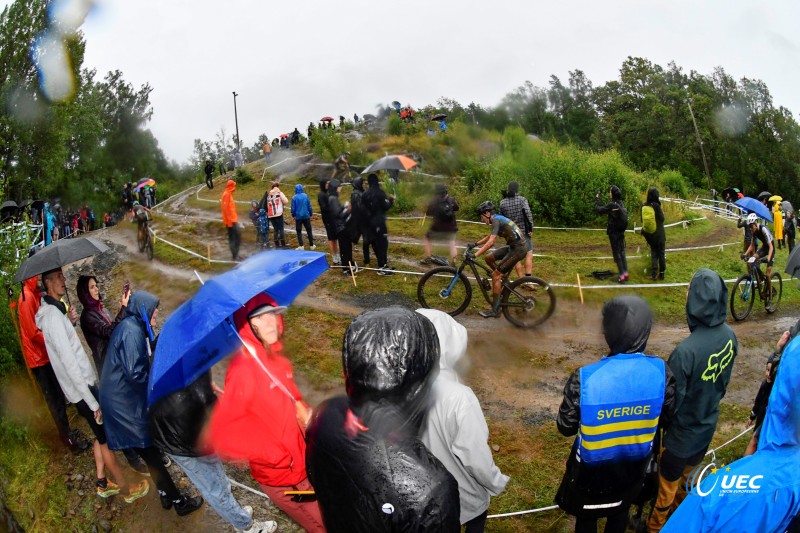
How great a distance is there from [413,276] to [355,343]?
335 inches

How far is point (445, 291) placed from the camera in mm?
8398

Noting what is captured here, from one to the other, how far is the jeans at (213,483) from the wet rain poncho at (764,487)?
2835 mm

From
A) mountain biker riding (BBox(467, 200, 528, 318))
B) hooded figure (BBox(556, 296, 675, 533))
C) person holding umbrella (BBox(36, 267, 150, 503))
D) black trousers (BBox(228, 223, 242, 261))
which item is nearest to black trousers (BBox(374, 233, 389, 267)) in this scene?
mountain biker riding (BBox(467, 200, 528, 318))

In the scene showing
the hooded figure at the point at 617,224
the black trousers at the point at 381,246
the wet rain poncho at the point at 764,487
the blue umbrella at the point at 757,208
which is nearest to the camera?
the wet rain poncho at the point at 764,487

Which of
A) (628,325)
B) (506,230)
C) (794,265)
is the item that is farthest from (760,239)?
(628,325)

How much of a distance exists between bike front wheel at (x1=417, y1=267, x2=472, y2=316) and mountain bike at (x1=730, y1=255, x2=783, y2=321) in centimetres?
428

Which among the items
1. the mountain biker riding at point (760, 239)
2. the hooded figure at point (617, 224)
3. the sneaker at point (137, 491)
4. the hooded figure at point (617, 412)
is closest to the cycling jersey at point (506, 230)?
the hooded figure at point (617, 224)

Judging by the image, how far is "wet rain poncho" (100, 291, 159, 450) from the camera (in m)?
3.99

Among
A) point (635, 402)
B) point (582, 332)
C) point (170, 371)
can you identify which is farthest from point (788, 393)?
point (582, 332)

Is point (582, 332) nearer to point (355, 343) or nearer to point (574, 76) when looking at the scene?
point (355, 343)

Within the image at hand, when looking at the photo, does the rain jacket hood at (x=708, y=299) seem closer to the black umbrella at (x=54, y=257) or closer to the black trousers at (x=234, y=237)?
the black umbrella at (x=54, y=257)

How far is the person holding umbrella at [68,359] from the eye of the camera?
443 cm

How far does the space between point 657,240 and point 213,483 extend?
9.25m

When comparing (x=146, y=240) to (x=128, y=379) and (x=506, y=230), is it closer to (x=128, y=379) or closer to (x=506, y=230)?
(x=506, y=230)
